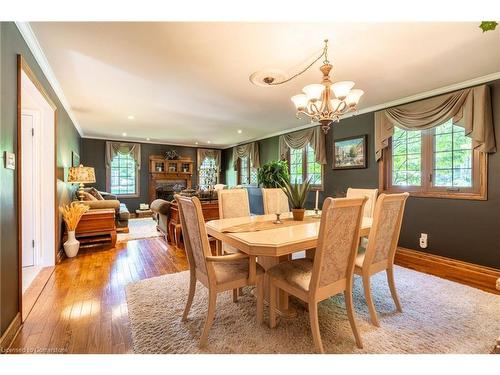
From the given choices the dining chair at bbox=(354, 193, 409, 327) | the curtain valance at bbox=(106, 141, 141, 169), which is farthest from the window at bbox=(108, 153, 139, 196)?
the dining chair at bbox=(354, 193, 409, 327)

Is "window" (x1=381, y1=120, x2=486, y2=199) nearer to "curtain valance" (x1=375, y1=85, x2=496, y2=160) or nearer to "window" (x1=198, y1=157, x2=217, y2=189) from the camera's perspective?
"curtain valance" (x1=375, y1=85, x2=496, y2=160)

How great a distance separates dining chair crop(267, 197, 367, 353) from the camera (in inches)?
57.1

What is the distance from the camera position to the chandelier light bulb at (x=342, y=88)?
1.99 m

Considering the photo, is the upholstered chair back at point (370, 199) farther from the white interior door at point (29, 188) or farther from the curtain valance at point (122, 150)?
the curtain valance at point (122, 150)

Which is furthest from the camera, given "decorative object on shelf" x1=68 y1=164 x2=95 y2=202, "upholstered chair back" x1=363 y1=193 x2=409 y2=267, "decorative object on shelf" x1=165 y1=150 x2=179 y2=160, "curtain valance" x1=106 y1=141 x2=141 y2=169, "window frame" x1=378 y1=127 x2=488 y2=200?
"decorative object on shelf" x1=165 y1=150 x2=179 y2=160

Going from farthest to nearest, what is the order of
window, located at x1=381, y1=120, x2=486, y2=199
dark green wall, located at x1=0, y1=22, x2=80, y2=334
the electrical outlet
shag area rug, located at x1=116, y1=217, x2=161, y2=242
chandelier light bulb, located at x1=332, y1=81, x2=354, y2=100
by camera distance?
shag area rug, located at x1=116, y1=217, x2=161, y2=242 → the electrical outlet → window, located at x1=381, y1=120, x2=486, y2=199 → chandelier light bulb, located at x1=332, y1=81, x2=354, y2=100 → dark green wall, located at x1=0, y1=22, x2=80, y2=334

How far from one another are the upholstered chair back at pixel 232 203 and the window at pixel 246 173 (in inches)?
166

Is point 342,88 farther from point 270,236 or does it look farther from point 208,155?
point 208,155

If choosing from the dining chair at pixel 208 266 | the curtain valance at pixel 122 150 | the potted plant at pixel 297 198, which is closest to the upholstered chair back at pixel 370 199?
the potted plant at pixel 297 198

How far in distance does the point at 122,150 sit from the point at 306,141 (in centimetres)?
554

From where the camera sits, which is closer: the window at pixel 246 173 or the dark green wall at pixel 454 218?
the dark green wall at pixel 454 218

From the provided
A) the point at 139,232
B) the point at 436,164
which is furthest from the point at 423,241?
the point at 139,232

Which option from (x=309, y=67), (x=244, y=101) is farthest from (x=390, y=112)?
(x=244, y=101)

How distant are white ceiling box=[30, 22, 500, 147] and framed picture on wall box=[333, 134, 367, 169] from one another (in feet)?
2.05
